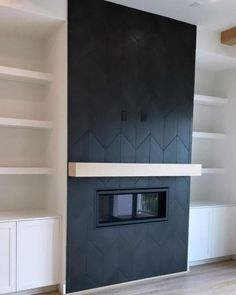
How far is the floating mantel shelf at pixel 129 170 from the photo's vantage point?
127 inches

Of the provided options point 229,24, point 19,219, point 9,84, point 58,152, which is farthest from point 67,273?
point 229,24

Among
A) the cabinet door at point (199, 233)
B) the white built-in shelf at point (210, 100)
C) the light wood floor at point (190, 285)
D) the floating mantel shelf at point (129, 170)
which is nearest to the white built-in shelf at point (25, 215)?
the floating mantel shelf at point (129, 170)

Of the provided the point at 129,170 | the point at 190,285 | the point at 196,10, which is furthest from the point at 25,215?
the point at 196,10

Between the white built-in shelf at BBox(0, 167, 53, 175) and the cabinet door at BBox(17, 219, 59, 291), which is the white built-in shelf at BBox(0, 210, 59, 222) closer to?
the cabinet door at BBox(17, 219, 59, 291)

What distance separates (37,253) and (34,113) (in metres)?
1.63

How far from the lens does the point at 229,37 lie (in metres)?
4.24

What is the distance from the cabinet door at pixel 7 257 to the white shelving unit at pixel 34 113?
2.8 inches

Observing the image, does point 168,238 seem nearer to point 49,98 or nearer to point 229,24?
point 49,98

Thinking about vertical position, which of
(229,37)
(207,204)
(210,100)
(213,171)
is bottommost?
(207,204)

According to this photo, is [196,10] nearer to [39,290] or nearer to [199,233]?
[199,233]

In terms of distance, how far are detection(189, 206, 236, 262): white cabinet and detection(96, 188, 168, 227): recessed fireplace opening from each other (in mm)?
550

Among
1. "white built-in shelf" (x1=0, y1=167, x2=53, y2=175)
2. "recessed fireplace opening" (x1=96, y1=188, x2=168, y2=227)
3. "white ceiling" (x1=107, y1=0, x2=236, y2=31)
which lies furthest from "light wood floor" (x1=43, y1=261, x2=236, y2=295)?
"white ceiling" (x1=107, y1=0, x2=236, y2=31)

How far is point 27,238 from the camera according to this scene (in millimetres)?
3250

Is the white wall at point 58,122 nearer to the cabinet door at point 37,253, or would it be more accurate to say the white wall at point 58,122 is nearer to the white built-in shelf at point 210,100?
the cabinet door at point 37,253
